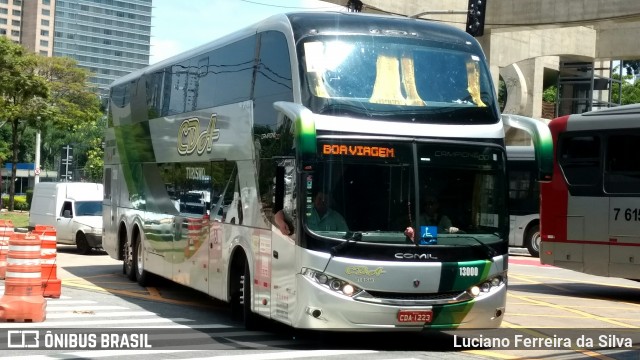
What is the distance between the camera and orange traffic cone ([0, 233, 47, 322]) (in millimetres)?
13586

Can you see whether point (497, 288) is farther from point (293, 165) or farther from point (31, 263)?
point (31, 263)

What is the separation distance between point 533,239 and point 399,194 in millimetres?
21024

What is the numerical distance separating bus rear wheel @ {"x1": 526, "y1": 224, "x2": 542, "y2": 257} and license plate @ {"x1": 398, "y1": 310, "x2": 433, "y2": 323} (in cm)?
2092

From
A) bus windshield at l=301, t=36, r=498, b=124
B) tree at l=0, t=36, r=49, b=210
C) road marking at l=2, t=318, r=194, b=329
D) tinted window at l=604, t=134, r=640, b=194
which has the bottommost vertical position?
road marking at l=2, t=318, r=194, b=329

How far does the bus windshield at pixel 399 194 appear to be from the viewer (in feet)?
37.9

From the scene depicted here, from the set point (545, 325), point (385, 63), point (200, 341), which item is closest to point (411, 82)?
point (385, 63)

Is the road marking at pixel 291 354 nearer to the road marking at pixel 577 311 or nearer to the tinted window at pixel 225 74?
the tinted window at pixel 225 74

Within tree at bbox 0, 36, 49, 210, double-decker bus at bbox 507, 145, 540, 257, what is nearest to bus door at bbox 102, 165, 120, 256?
double-decker bus at bbox 507, 145, 540, 257

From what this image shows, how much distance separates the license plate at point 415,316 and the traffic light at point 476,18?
1381 centimetres

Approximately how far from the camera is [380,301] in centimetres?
1145

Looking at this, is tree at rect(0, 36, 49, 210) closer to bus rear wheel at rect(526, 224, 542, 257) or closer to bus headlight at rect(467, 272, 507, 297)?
bus rear wheel at rect(526, 224, 542, 257)

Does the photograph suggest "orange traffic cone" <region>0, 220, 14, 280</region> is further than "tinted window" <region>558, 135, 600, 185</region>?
Yes

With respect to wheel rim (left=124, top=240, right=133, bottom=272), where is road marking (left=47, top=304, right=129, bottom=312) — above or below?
below

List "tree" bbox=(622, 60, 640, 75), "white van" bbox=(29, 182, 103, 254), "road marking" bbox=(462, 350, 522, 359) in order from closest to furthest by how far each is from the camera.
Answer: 1. "road marking" bbox=(462, 350, 522, 359)
2. "white van" bbox=(29, 182, 103, 254)
3. "tree" bbox=(622, 60, 640, 75)
